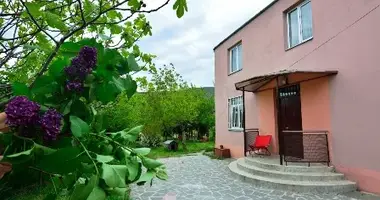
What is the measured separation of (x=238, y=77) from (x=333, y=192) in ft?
25.8

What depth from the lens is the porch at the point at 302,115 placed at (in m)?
8.92

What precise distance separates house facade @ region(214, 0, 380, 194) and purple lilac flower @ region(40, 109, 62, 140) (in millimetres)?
8268

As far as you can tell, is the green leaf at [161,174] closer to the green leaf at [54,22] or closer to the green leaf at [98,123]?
the green leaf at [98,123]

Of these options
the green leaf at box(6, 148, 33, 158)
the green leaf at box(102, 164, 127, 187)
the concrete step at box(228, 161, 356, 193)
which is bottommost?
the concrete step at box(228, 161, 356, 193)

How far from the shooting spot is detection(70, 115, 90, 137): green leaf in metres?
0.79

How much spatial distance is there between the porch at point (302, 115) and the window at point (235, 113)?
2742 mm

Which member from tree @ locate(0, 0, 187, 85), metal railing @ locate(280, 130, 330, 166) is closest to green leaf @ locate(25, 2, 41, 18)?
tree @ locate(0, 0, 187, 85)

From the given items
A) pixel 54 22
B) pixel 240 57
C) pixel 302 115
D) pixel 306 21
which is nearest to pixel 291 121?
pixel 302 115

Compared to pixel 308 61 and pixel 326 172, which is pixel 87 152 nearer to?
pixel 326 172

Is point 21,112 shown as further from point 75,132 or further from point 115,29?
point 115,29

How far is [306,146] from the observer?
30.7 ft

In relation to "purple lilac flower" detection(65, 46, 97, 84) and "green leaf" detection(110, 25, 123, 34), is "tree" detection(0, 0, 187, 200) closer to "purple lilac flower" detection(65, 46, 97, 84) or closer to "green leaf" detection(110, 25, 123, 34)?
"purple lilac flower" detection(65, 46, 97, 84)

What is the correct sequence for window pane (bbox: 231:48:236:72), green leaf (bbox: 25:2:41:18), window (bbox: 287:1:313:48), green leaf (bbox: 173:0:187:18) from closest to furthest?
green leaf (bbox: 25:2:41:18), green leaf (bbox: 173:0:187:18), window (bbox: 287:1:313:48), window pane (bbox: 231:48:236:72)

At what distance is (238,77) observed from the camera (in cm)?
1439
